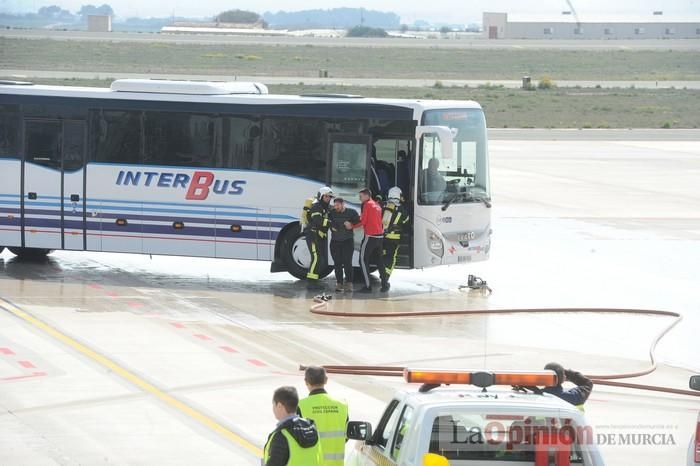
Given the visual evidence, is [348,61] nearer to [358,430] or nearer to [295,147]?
[295,147]

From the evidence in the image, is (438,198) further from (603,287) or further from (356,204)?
(603,287)

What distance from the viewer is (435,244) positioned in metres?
20.5

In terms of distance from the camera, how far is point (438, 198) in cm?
2062

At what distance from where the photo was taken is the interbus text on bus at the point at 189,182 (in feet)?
69.2

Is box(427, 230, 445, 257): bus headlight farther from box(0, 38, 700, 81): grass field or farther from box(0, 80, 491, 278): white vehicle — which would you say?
box(0, 38, 700, 81): grass field

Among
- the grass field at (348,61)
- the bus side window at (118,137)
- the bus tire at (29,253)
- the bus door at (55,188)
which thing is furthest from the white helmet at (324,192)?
the grass field at (348,61)

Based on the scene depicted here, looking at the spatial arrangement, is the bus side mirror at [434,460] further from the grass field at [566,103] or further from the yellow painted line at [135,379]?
the grass field at [566,103]

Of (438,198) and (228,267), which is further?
(228,267)

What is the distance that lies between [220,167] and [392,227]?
3.14 m

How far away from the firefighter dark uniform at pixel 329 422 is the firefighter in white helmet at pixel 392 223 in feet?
37.9

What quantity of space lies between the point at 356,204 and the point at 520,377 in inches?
511

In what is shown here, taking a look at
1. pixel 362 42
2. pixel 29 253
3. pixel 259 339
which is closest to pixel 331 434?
pixel 259 339

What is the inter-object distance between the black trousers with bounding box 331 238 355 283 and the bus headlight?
1.25 m

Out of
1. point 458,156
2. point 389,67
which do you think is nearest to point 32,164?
point 458,156
